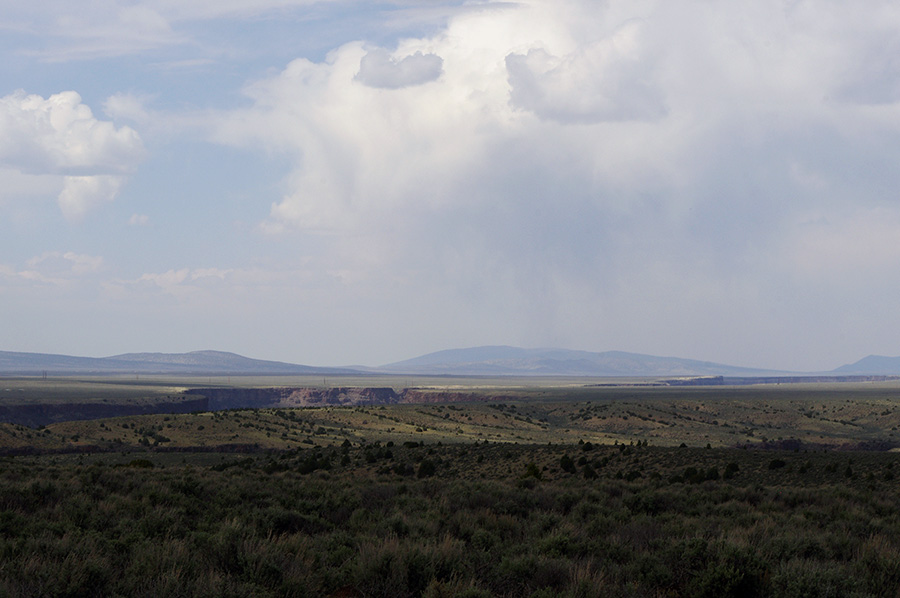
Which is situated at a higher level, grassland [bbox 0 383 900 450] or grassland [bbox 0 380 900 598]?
grassland [bbox 0 380 900 598]

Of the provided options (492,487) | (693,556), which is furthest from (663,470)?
(693,556)

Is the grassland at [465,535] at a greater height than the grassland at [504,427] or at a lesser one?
greater

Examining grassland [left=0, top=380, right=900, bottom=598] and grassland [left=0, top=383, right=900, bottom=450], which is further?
grassland [left=0, top=383, right=900, bottom=450]

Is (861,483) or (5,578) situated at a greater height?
(5,578)

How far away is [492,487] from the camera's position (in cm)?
2166

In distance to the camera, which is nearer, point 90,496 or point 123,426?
→ point 90,496

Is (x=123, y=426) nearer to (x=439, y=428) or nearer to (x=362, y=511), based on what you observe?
(x=439, y=428)

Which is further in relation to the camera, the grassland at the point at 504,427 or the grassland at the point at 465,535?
the grassland at the point at 504,427

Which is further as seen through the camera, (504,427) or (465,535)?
(504,427)

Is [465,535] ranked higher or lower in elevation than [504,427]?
higher

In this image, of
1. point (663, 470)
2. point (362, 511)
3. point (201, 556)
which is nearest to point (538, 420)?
point (663, 470)

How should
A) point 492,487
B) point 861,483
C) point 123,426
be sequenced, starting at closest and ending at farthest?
point 492,487
point 861,483
point 123,426

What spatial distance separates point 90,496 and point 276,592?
9466 millimetres

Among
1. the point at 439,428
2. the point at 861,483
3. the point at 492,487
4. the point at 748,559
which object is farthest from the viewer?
the point at 439,428
